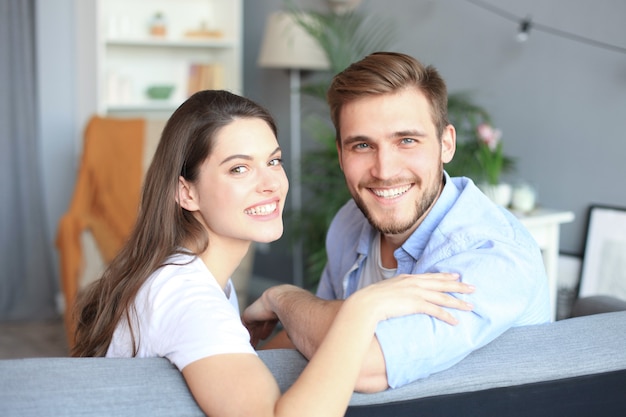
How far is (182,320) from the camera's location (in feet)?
3.95

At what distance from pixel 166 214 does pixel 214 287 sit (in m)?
0.29

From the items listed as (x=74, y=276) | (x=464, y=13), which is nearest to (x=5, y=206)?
(x=74, y=276)

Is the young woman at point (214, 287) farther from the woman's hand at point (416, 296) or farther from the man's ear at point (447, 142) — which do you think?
the man's ear at point (447, 142)

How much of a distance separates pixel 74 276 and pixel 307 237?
1179 mm

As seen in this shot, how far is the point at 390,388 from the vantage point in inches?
43.8

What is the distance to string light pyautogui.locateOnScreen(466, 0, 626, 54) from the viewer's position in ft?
10.1

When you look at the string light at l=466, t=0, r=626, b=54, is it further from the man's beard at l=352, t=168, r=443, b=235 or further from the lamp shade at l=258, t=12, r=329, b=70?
the man's beard at l=352, t=168, r=443, b=235

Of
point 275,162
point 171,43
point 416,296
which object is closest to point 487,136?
point 275,162

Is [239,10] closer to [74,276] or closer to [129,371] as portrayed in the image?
[74,276]

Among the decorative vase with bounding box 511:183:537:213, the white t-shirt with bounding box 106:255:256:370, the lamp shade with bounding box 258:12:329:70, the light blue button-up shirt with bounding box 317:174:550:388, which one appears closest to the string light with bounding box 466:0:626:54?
the decorative vase with bounding box 511:183:537:213

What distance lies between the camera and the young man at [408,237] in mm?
1180

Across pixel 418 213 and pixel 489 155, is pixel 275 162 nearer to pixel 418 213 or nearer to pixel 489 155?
pixel 418 213

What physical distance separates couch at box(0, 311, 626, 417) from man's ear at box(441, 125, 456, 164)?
606 millimetres

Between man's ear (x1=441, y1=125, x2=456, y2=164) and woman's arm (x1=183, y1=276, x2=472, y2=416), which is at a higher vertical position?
man's ear (x1=441, y1=125, x2=456, y2=164)
